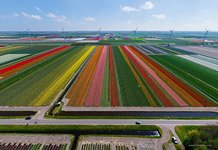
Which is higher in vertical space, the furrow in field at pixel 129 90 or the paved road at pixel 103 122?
the furrow in field at pixel 129 90

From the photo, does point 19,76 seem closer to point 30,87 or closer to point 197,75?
point 30,87

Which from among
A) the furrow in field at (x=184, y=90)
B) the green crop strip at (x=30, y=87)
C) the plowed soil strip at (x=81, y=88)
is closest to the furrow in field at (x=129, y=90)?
the plowed soil strip at (x=81, y=88)

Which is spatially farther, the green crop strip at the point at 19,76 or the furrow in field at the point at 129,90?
the green crop strip at the point at 19,76

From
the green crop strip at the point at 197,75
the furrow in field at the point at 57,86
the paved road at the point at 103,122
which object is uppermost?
the green crop strip at the point at 197,75

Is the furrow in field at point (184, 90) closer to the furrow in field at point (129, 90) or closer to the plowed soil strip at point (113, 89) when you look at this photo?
the furrow in field at point (129, 90)

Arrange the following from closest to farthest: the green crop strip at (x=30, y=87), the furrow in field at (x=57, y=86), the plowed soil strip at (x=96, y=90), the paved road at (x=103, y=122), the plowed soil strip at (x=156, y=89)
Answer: the paved road at (x=103, y=122), the plowed soil strip at (x=96, y=90), the plowed soil strip at (x=156, y=89), the green crop strip at (x=30, y=87), the furrow in field at (x=57, y=86)

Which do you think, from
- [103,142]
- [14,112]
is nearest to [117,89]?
[103,142]

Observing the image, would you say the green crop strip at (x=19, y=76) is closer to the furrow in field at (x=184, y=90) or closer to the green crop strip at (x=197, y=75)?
the furrow in field at (x=184, y=90)

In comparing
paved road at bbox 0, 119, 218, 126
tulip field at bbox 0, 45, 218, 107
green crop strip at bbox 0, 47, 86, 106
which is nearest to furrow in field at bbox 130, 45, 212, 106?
tulip field at bbox 0, 45, 218, 107

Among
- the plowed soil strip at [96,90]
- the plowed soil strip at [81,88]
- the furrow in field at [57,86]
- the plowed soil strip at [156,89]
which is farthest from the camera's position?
the furrow in field at [57,86]
